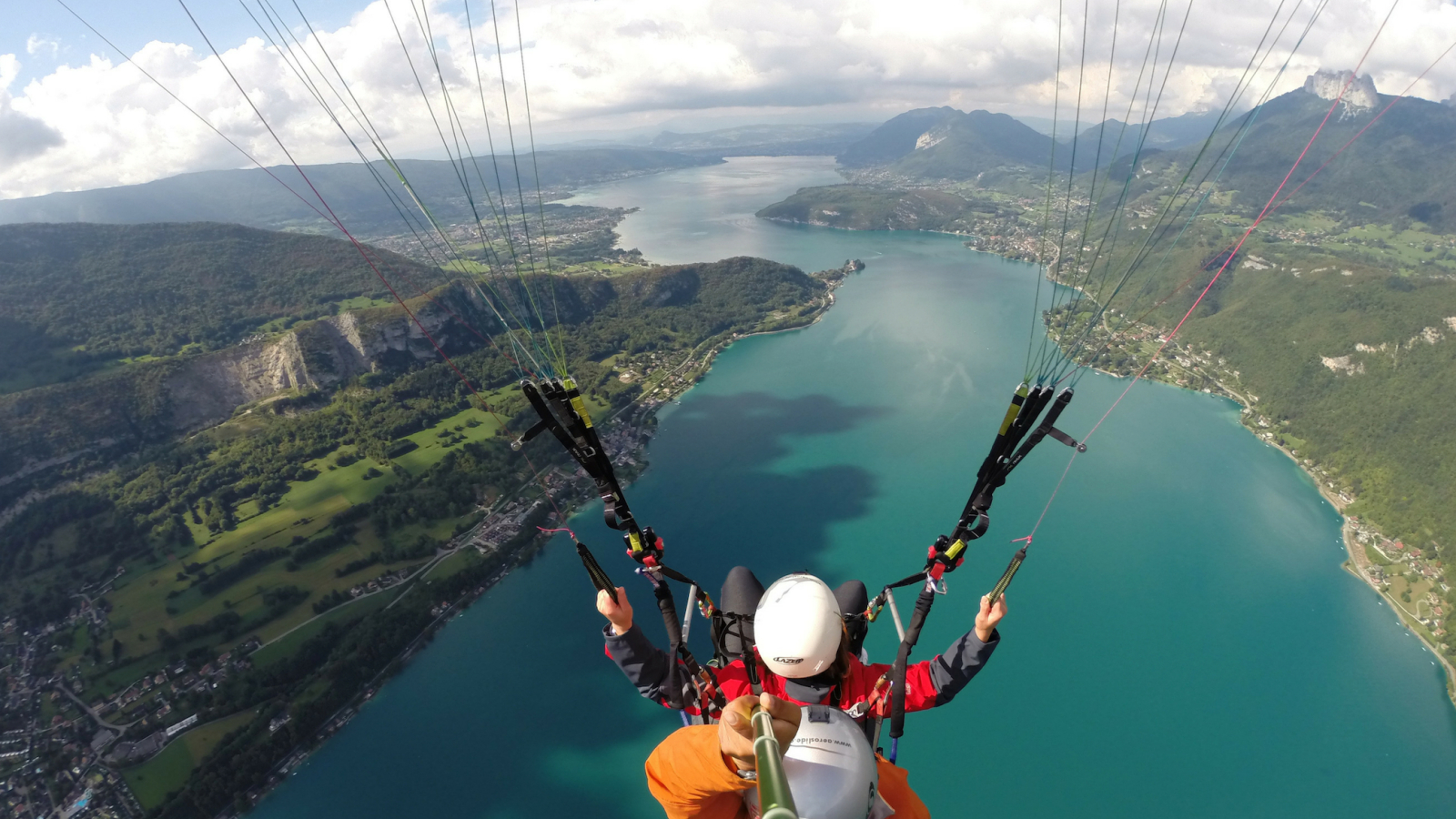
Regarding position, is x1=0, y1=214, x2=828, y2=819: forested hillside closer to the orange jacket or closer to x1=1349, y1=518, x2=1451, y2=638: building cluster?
the orange jacket

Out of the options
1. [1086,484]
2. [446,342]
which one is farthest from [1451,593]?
[446,342]

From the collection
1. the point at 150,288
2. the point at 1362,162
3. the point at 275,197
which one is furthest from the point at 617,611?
the point at 275,197

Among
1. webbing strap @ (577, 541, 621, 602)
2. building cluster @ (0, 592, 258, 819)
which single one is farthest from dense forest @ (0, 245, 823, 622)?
webbing strap @ (577, 541, 621, 602)

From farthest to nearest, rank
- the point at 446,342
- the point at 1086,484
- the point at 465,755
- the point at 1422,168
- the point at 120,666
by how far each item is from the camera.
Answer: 1. the point at 1422,168
2. the point at 446,342
3. the point at 1086,484
4. the point at 120,666
5. the point at 465,755

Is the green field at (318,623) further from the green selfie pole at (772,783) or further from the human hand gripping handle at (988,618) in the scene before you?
the green selfie pole at (772,783)

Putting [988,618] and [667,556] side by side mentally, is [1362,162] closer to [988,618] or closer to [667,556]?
[667,556]

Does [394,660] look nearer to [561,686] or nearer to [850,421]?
[561,686]

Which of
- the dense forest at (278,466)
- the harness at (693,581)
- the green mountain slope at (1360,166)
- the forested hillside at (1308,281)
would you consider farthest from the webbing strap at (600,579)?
the green mountain slope at (1360,166)
